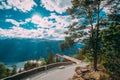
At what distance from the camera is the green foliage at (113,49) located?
1650 centimetres

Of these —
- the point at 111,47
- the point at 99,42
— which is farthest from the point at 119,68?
the point at 99,42

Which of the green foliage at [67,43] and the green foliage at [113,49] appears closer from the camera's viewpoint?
the green foliage at [113,49]

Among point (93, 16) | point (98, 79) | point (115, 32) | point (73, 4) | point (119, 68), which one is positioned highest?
point (73, 4)

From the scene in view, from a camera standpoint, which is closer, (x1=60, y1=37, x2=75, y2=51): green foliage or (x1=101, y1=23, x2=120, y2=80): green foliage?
(x1=101, y1=23, x2=120, y2=80): green foliage

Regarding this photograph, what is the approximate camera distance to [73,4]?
24.9m

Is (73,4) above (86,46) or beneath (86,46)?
above

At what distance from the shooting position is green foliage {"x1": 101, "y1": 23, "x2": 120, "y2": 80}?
16.5 meters

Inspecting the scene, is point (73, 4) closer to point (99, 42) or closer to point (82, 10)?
point (82, 10)

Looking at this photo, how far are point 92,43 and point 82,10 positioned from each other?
4638 mm

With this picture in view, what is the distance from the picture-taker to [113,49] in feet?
54.4

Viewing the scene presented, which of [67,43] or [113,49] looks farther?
[67,43]

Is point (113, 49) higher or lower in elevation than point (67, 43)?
lower

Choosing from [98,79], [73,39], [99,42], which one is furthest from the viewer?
[73,39]

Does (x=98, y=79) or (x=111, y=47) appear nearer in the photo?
(x=111, y=47)
